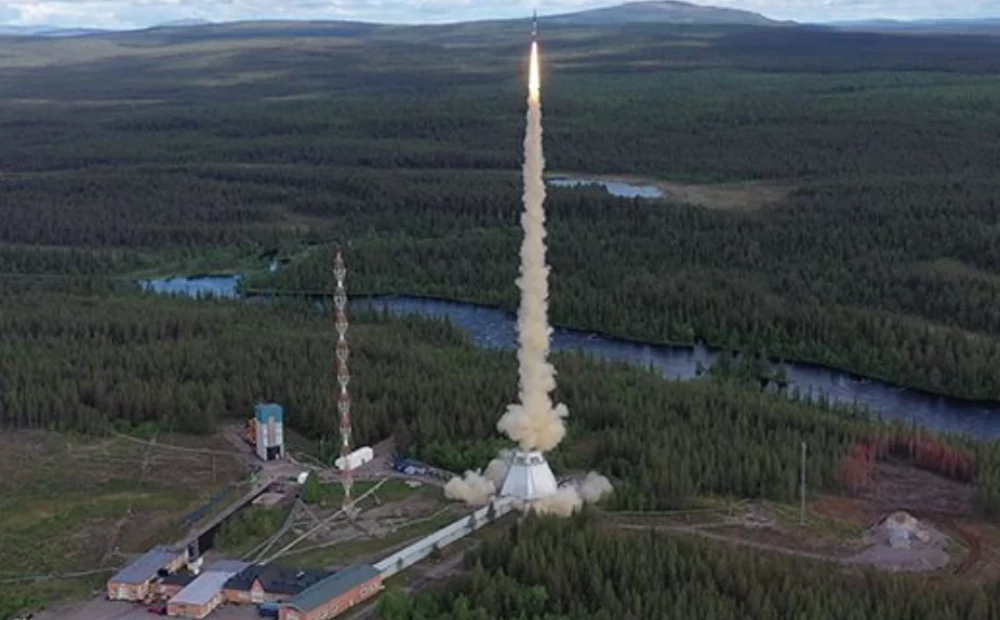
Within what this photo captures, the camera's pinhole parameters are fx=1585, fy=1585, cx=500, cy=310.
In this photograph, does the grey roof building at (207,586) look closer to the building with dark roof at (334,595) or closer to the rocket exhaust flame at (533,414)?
the building with dark roof at (334,595)

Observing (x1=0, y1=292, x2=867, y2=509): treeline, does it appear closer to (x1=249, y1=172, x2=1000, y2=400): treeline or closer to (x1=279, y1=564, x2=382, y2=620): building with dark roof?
(x1=279, y1=564, x2=382, y2=620): building with dark roof

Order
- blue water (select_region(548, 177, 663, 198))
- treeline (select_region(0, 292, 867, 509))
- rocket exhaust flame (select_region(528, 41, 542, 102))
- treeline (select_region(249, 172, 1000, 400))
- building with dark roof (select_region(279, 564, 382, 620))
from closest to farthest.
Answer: building with dark roof (select_region(279, 564, 382, 620)), rocket exhaust flame (select_region(528, 41, 542, 102)), treeline (select_region(0, 292, 867, 509)), treeline (select_region(249, 172, 1000, 400)), blue water (select_region(548, 177, 663, 198))

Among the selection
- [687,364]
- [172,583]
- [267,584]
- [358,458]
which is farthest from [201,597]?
[687,364]

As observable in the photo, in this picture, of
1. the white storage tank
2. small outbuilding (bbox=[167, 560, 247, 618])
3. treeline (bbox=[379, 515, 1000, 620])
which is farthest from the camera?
the white storage tank

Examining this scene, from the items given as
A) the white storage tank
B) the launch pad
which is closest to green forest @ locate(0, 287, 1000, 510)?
the white storage tank

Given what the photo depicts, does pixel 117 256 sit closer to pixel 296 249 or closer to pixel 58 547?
pixel 296 249

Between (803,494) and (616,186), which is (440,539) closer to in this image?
(803,494)
